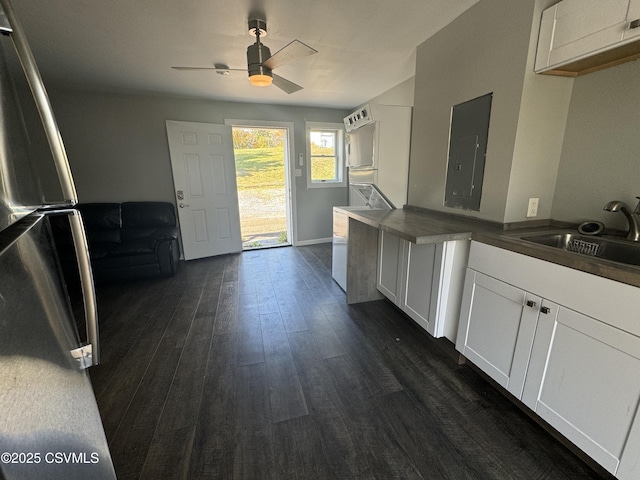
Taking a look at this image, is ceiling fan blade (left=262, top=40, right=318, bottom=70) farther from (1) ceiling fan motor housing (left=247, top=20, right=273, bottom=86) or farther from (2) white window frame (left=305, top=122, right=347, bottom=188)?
(2) white window frame (left=305, top=122, right=347, bottom=188)

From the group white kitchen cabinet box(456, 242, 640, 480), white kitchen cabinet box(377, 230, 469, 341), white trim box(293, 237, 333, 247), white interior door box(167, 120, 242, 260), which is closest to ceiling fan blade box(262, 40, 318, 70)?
white kitchen cabinet box(377, 230, 469, 341)

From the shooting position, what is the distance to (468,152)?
1.92 m

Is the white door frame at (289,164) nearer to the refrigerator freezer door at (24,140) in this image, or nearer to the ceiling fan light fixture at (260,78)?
the ceiling fan light fixture at (260,78)

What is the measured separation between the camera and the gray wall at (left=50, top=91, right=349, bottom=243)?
11.3ft

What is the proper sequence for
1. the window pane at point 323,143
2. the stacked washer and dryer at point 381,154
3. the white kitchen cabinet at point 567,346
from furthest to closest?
the window pane at point 323,143 < the stacked washer and dryer at point 381,154 < the white kitchen cabinet at point 567,346

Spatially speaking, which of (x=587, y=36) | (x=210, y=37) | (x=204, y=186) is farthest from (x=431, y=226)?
(x=204, y=186)

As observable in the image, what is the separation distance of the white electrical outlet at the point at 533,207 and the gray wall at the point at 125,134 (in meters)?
3.63

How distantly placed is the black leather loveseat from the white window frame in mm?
2227

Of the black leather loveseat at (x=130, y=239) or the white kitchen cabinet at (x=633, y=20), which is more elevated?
the white kitchen cabinet at (x=633, y=20)

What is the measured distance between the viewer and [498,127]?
1693 millimetres

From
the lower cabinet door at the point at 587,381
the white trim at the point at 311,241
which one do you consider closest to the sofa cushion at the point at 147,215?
the white trim at the point at 311,241

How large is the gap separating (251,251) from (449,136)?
11.2 ft

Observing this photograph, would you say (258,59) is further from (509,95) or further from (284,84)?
(509,95)

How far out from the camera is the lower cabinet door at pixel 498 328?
133cm
